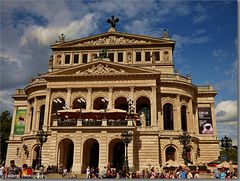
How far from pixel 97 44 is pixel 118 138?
71.2 ft

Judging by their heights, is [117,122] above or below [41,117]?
below

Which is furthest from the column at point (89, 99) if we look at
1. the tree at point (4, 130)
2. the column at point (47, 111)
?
the tree at point (4, 130)

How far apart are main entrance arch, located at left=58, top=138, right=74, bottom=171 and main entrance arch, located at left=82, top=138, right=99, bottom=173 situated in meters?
2.36

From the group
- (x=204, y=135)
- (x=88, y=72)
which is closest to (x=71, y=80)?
(x=88, y=72)

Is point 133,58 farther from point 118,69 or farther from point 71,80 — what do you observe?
point 71,80

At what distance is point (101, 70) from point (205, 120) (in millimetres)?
17969

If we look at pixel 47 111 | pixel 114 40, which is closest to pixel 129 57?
pixel 114 40

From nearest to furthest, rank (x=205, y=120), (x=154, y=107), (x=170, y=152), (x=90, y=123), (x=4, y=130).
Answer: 1. (x=90, y=123)
2. (x=154, y=107)
3. (x=170, y=152)
4. (x=205, y=120)
5. (x=4, y=130)

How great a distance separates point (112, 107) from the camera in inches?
1784

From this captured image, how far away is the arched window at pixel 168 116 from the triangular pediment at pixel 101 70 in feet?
20.6

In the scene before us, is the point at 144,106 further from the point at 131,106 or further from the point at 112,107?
the point at 131,106

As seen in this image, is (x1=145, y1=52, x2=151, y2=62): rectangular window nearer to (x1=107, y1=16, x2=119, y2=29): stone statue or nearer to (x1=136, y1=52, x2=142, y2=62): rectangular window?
(x1=136, y1=52, x2=142, y2=62): rectangular window

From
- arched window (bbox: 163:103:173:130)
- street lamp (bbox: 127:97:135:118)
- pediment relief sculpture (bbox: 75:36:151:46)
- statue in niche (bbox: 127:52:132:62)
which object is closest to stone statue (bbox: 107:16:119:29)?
pediment relief sculpture (bbox: 75:36:151:46)

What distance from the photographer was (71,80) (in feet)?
153
